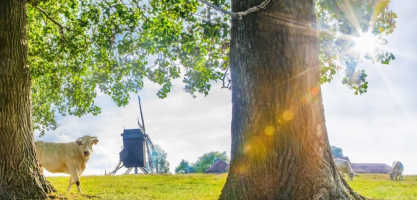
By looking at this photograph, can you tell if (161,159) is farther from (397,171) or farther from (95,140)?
(95,140)

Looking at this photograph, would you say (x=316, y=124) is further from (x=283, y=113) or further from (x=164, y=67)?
(x=164, y=67)

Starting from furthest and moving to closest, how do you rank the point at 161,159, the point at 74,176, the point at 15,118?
the point at 161,159, the point at 74,176, the point at 15,118

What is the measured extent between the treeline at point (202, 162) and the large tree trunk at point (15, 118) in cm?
7896

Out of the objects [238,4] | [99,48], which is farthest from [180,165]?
[238,4]

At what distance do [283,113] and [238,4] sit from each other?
221cm

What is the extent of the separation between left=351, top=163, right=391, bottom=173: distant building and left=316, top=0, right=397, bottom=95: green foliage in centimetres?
5316

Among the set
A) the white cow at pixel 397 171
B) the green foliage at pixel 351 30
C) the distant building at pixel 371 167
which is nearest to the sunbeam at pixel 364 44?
the green foliage at pixel 351 30

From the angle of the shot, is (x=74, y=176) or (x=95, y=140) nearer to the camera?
(x=74, y=176)

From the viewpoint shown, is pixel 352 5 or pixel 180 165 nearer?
pixel 352 5

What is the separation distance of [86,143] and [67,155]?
2.69ft

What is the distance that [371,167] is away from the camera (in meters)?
62.2

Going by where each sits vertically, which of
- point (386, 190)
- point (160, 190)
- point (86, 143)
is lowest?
point (386, 190)

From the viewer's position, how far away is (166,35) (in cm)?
1234

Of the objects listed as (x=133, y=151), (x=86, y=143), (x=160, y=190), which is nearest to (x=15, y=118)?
(x=86, y=143)
